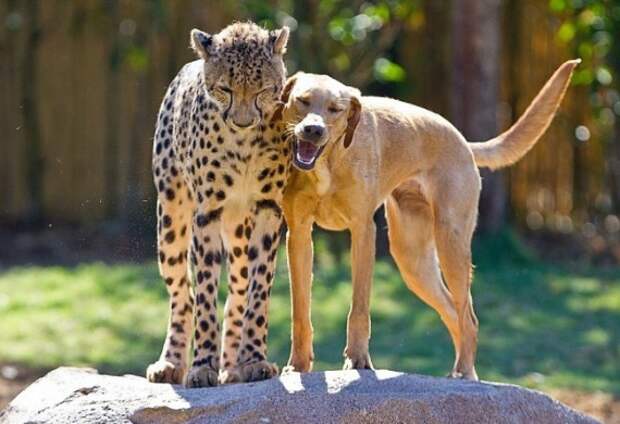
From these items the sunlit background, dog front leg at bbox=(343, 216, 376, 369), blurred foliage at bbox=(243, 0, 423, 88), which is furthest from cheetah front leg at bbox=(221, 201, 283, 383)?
blurred foliage at bbox=(243, 0, 423, 88)

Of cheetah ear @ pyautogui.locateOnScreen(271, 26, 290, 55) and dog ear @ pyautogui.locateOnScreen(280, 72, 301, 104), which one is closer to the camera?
dog ear @ pyautogui.locateOnScreen(280, 72, 301, 104)

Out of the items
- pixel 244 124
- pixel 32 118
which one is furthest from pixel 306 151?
pixel 32 118

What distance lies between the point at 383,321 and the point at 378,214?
229cm

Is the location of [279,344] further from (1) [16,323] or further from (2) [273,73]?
(2) [273,73]

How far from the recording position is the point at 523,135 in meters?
7.46

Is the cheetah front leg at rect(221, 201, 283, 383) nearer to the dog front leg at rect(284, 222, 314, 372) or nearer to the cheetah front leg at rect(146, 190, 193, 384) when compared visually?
the dog front leg at rect(284, 222, 314, 372)

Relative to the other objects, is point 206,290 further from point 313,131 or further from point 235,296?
point 313,131

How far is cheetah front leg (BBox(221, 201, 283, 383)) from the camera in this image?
632 cm

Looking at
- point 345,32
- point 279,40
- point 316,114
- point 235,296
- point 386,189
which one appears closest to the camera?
point 316,114

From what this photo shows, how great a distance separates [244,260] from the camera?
21.8ft

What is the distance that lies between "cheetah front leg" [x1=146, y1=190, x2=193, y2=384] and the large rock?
1.53 ft

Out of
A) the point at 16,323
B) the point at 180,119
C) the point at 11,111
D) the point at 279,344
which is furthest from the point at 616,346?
the point at 11,111

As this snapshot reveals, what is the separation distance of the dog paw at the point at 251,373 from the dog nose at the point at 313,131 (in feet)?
3.73

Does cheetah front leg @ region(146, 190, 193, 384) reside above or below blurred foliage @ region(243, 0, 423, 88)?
below
